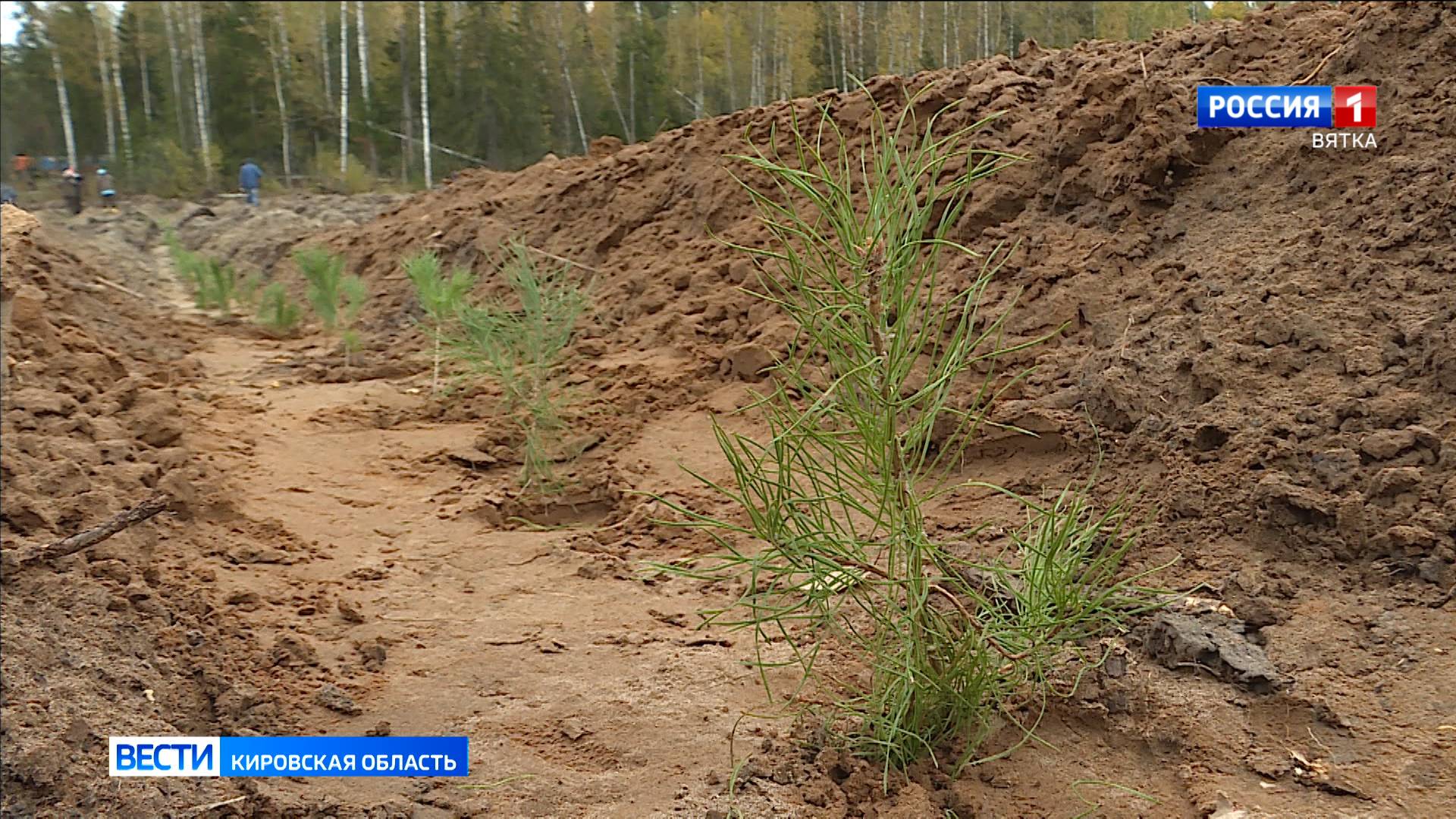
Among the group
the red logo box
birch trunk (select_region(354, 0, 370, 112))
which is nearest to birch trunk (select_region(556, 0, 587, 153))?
the red logo box

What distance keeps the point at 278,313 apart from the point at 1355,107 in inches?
335

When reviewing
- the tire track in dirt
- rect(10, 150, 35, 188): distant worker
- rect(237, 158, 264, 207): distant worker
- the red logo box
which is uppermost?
rect(237, 158, 264, 207): distant worker

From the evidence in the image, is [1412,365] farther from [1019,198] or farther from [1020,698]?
[1019,198]

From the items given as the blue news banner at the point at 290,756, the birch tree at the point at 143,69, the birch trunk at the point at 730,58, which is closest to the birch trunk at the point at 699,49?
the birch trunk at the point at 730,58

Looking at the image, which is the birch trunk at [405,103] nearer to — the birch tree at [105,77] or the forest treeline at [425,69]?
the forest treeline at [425,69]

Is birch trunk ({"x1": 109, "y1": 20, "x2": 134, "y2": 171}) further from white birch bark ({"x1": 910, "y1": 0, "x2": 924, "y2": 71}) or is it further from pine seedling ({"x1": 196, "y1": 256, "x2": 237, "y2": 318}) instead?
white birch bark ({"x1": 910, "y1": 0, "x2": 924, "y2": 71})

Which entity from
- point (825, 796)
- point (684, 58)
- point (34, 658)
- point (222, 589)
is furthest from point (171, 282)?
point (825, 796)

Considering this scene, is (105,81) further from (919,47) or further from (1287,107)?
(1287,107)

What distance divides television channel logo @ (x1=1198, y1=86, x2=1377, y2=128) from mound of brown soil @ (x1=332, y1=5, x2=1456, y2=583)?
0.20 ft

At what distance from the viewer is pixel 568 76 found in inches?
485

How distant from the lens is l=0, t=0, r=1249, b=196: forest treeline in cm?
594

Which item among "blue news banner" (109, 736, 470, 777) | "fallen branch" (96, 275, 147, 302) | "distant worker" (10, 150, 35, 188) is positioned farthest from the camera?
"fallen branch" (96, 275, 147, 302)

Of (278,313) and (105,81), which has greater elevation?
(105,81)

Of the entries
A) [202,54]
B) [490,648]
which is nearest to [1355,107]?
[490,648]
